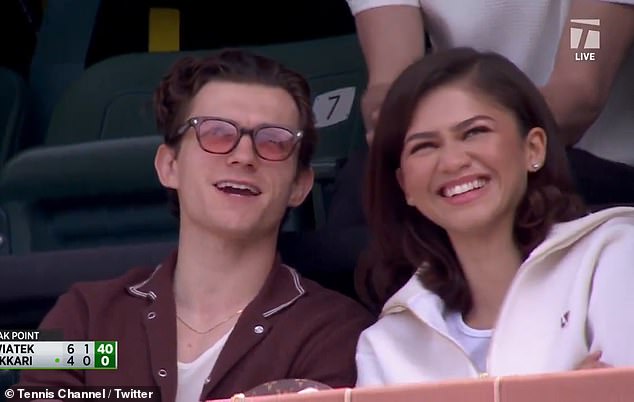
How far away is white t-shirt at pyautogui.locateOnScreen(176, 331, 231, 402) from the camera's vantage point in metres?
1.93

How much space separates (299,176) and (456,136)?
0.31 meters

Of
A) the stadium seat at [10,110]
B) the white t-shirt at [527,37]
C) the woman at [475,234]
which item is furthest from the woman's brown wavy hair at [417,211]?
the stadium seat at [10,110]

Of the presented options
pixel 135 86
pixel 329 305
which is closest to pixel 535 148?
pixel 329 305

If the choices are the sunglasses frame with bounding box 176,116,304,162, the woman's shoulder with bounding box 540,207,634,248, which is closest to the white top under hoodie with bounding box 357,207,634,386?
the woman's shoulder with bounding box 540,207,634,248

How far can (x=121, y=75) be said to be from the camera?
11.0 ft

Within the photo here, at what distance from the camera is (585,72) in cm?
214

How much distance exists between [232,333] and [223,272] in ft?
0.43

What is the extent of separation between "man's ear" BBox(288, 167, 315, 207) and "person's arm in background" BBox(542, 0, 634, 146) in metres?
0.40

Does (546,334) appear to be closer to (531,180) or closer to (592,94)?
(531,180)

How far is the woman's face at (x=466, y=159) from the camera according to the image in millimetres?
1886

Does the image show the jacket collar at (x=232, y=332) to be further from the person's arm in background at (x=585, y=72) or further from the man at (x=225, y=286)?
the person's arm in background at (x=585, y=72)

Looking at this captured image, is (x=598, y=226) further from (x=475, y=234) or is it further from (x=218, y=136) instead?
(x=218, y=136)

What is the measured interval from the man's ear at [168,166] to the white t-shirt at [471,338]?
51 centimetres

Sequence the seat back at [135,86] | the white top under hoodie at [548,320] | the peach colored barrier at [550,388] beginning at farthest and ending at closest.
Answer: the seat back at [135,86]
the white top under hoodie at [548,320]
the peach colored barrier at [550,388]
